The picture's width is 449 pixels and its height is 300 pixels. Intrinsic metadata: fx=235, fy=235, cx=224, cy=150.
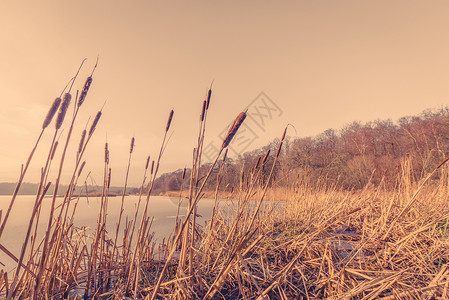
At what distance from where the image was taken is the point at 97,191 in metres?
1.89

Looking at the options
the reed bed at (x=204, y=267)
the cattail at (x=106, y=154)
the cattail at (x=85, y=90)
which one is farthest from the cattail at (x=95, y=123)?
the cattail at (x=106, y=154)

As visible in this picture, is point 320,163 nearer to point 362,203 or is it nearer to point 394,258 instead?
point 362,203

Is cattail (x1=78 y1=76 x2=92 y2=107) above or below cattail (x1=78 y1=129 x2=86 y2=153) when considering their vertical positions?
above

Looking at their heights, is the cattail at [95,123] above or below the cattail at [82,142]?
above

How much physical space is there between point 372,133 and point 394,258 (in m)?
27.3

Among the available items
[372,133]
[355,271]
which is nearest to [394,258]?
[355,271]

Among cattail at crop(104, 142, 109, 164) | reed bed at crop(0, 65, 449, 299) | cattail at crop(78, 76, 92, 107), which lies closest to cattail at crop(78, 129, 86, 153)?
reed bed at crop(0, 65, 449, 299)

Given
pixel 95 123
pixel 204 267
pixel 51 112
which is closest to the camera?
pixel 51 112

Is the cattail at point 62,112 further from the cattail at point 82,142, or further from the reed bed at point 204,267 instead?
the cattail at point 82,142

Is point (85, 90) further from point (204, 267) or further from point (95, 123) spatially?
point (204, 267)

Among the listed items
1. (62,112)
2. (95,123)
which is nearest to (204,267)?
(95,123)

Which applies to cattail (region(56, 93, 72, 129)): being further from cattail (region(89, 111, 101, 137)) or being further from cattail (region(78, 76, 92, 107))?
cattail (region(89, 111, 101, 137))

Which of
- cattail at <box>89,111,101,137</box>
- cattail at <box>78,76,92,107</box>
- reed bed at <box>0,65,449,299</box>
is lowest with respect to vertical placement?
reed bed at <box>0,65,449,299</box>

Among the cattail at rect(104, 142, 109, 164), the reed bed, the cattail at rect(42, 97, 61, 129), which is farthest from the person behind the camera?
the cattail at rect(104, 142, 109, 164)
